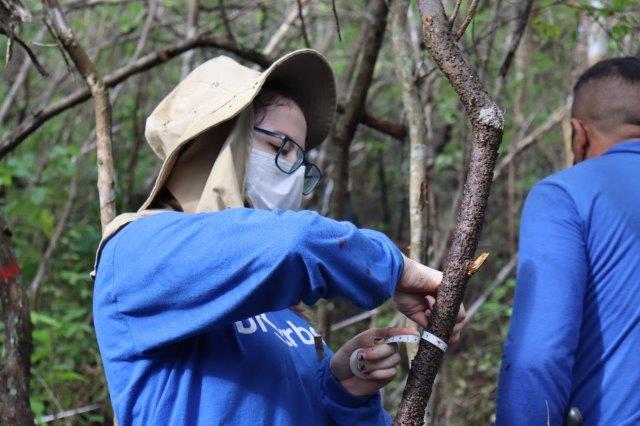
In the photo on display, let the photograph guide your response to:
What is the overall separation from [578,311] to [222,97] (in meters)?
1.06

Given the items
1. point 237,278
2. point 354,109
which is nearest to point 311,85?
point 237,278

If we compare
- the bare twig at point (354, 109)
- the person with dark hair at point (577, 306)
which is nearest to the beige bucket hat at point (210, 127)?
the person with dark hair at point (577, 306)

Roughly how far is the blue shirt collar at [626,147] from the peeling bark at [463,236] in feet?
2.91

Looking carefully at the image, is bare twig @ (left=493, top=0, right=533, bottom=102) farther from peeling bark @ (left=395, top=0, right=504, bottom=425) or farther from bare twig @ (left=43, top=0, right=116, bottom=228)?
peeling bark @ (left=395, top=0, right=504, bottom=425)

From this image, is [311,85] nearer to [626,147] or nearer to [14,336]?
[626,147]

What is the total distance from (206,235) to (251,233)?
0.29 ft

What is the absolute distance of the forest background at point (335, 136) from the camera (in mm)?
3838

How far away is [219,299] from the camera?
152 centimetres

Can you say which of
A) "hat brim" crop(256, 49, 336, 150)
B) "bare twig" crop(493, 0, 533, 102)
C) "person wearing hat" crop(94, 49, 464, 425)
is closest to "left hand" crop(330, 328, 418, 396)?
"person wearing hat" crop(94, 49, 464, 425)

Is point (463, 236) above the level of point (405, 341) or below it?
above

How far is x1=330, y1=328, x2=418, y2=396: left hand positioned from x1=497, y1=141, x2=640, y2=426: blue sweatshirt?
43 cm

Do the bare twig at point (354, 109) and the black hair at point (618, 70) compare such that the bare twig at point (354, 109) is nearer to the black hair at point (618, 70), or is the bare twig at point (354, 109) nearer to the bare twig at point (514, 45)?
the bare twig at point (514, 45)

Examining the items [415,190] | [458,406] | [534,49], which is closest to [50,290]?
[458,406]

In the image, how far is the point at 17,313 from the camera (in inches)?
103
